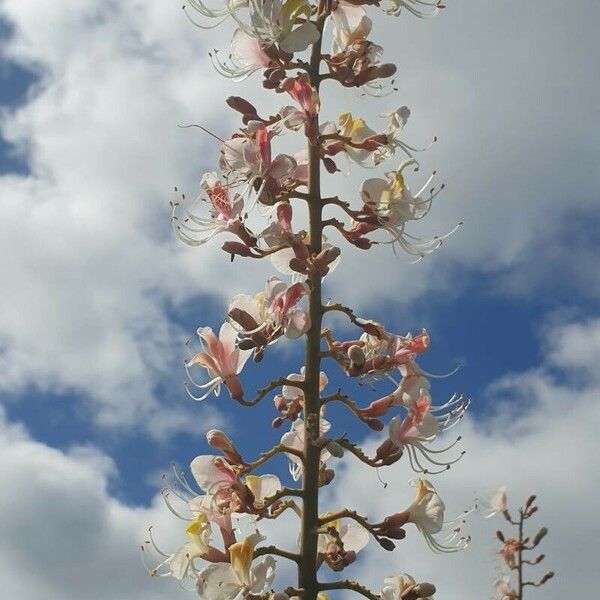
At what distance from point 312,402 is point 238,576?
0.82 m

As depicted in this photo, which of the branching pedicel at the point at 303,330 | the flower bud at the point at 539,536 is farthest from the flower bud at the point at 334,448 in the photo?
the flower bud at the point at 539,536

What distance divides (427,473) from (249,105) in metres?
2.01

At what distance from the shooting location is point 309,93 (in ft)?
15.9

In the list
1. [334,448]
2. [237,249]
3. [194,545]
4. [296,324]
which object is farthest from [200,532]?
[237,249]

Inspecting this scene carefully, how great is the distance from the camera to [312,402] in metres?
4.57

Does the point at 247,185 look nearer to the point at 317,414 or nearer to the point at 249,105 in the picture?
the point at 249,105

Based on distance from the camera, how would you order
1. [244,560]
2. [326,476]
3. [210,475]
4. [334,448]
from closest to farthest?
[244,560]
[334,448]
[210,475]
[326,476]

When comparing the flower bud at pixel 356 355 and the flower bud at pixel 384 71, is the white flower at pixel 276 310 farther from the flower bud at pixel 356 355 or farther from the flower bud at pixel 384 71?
the flower bud at pixel 384 71

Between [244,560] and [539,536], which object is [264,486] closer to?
[244,560]

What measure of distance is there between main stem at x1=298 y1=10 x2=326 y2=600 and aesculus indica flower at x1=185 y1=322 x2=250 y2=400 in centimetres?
37

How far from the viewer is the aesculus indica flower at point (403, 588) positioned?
14.9 feet

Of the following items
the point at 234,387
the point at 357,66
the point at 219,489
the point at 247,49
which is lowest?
the point at 219,489

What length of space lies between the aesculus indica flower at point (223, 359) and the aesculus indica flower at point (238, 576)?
739 mm

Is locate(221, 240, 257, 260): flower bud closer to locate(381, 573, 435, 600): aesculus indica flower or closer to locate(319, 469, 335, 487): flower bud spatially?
locate(319, 469, 335, 487): flower bud
